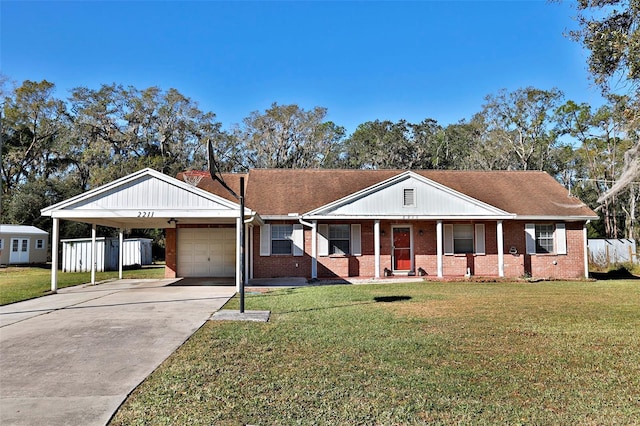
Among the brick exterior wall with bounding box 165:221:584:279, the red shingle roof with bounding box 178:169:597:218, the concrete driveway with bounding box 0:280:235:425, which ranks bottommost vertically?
the concrete driveway with bounding box 0:280:235:425

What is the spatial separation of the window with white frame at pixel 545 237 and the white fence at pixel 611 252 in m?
7.18

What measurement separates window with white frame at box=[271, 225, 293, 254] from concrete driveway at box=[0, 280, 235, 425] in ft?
16.3

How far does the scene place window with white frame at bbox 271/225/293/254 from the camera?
59.2 feet

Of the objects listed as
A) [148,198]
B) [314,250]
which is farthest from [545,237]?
[148,198]

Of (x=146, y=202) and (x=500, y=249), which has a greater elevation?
(x=146, y=202)

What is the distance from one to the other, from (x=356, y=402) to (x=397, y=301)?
24.0ft

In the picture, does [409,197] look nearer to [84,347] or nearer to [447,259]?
[447,259]

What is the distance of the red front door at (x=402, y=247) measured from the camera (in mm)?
18609

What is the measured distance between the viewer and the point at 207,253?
765 inches

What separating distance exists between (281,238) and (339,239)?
2305mm

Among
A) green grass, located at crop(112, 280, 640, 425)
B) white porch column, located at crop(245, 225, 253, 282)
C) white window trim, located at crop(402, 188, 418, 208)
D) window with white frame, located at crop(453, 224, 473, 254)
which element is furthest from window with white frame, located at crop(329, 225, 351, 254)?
green grass, located at crop(112, 280, 640, 425)

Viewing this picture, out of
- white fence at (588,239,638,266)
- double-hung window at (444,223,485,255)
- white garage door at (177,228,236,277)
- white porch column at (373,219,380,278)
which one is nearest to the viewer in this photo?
white porch column at (373,219,380,278)

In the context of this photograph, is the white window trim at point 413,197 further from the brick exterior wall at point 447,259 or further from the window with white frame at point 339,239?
the window with white frame at point 339,239

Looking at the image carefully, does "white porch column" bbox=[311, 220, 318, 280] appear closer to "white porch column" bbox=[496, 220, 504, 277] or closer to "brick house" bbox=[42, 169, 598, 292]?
"brick house" bbox=[42, 169, 598, 292]
